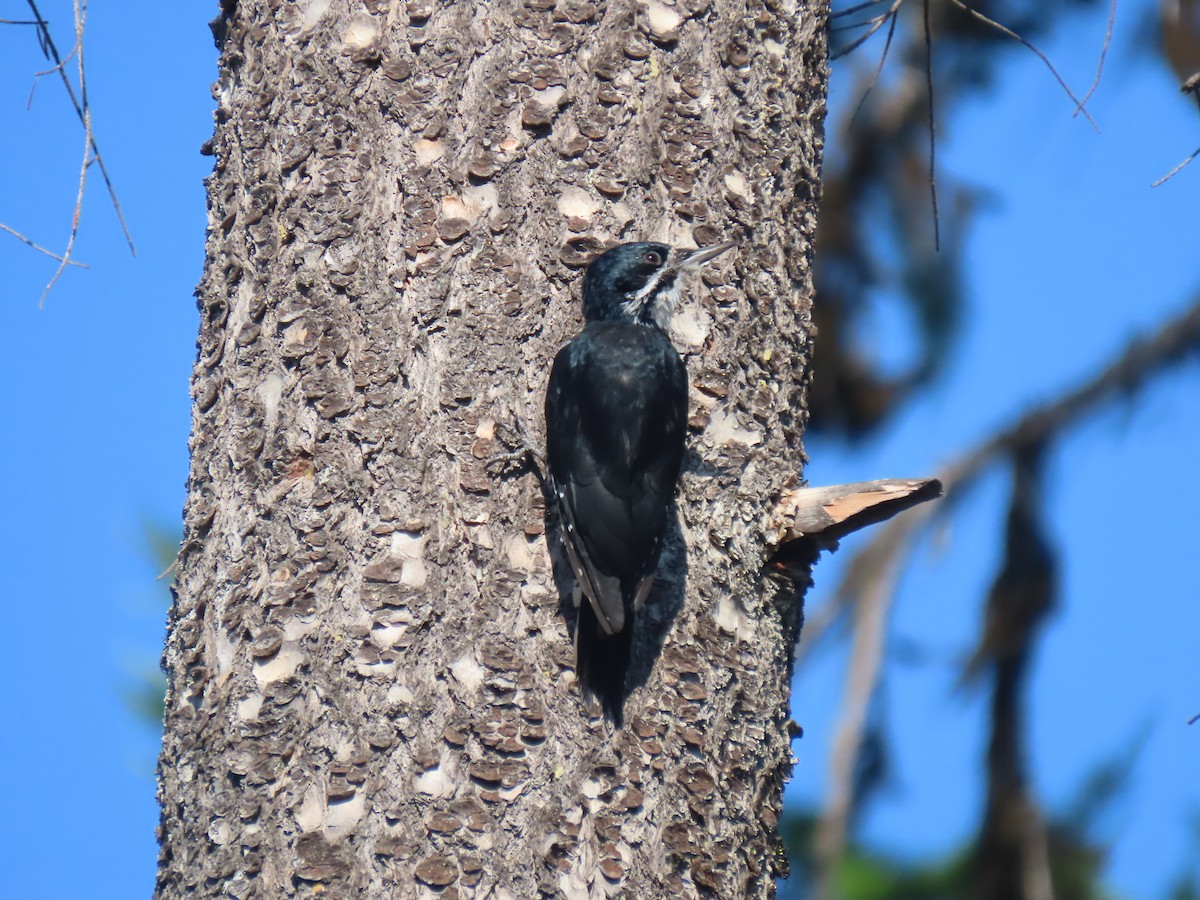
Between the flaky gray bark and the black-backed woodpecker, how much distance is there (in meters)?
0.05

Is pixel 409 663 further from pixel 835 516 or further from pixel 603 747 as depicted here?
pixel 835 516

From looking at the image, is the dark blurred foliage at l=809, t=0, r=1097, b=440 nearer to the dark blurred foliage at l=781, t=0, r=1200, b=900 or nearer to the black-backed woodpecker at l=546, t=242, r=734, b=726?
the dark blurred foliage at l=781, t=0, r=1200, b=900

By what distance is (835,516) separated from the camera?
111 inches

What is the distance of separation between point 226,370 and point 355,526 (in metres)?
0.49

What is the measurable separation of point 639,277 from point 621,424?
0.31 metres

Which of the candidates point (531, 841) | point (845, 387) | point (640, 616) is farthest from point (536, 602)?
point (845, 387)

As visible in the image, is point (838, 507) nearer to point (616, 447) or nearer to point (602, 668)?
point (616, 447)

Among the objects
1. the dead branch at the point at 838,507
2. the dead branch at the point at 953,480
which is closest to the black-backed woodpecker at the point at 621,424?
the dead branch at the point at 838,507

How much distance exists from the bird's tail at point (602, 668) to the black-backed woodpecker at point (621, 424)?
17 millimetres

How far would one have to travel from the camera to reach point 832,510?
282cm

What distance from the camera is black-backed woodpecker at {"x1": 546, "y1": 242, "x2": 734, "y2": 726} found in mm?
2674

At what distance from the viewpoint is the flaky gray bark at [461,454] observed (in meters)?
2.45

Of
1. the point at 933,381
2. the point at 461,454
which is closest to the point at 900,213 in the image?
the point at 933,381

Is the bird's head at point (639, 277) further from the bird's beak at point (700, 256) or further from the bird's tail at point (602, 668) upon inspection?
the bird's tail at point (602, 668)
